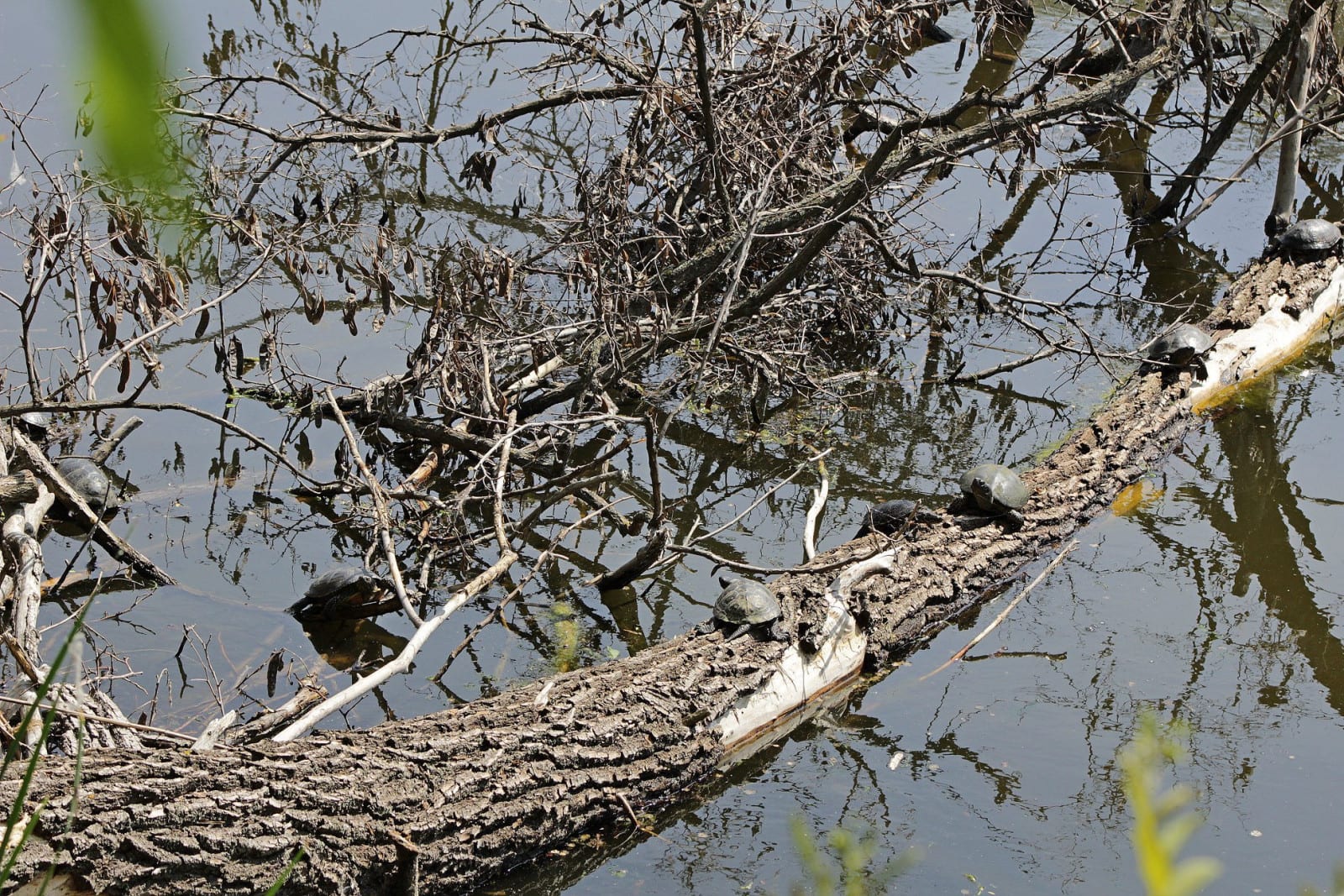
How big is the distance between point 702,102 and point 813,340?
1.97 metres

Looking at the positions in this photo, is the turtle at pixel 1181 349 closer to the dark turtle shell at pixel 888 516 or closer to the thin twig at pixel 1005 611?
the thin twig at pixel 1005 611

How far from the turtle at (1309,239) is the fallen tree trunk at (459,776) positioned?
13.1 ft

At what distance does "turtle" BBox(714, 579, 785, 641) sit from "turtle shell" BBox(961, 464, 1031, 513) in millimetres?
1414

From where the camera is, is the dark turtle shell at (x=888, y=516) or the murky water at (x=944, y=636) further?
the dark turtle shell at (x=888, y=516)

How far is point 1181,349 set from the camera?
22.1 ft

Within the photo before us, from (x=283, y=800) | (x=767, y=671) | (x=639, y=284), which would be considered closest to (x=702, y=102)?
(x=639, y=284)

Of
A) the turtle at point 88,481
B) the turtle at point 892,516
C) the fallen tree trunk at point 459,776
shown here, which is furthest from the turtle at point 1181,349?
the turtle at point 88,481

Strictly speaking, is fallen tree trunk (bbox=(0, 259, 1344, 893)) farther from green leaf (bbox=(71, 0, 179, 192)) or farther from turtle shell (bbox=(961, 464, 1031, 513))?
green leaf (bbox=(71, 0, 179, 192))

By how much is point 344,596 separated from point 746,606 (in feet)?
5.25

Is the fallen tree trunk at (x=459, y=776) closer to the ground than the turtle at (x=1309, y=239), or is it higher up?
closer to the ground

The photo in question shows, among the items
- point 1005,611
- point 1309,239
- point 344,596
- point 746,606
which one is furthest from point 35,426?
point 1309,239

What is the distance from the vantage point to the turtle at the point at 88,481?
17.0 feet

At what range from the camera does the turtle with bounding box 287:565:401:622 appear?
4.68 m

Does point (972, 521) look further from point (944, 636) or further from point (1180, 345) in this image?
point (1180, 345)
